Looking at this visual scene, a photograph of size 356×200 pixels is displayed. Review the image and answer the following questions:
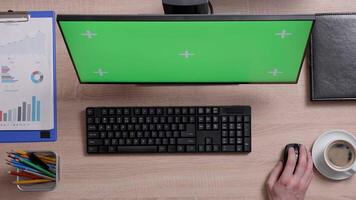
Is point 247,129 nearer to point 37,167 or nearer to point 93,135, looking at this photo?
point 93,135

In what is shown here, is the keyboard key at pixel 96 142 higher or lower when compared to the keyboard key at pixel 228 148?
higher

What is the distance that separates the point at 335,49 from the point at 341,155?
0.23 m

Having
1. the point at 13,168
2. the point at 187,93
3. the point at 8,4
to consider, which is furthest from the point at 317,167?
the point at 8,4

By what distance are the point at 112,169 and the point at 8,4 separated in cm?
45

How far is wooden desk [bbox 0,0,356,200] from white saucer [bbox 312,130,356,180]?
15 millimetres

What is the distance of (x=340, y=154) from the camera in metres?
0.88

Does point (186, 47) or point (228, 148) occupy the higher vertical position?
point (186, 47)

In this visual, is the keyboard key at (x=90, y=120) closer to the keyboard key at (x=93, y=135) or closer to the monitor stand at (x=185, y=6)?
the keyboard key at (x=93, y=135)

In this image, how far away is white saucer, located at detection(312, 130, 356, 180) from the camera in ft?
2.93

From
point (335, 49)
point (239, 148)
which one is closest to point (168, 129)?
point (239, 148)

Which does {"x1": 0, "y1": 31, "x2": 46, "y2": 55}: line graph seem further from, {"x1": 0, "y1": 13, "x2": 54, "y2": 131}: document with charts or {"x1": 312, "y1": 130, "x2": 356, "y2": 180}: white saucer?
A: {"x1": 312, "y1": 130, "x2": 356, "y2": 180}: white saucer

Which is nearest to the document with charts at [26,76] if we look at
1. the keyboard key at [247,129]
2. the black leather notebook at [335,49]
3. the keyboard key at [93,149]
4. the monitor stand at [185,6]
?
the keyboard key at [93,149]

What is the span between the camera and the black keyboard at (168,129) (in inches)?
35.4

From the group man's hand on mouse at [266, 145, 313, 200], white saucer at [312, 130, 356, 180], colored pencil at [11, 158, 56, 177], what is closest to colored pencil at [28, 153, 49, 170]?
colored pencil at [11, 158, 56, 177]
